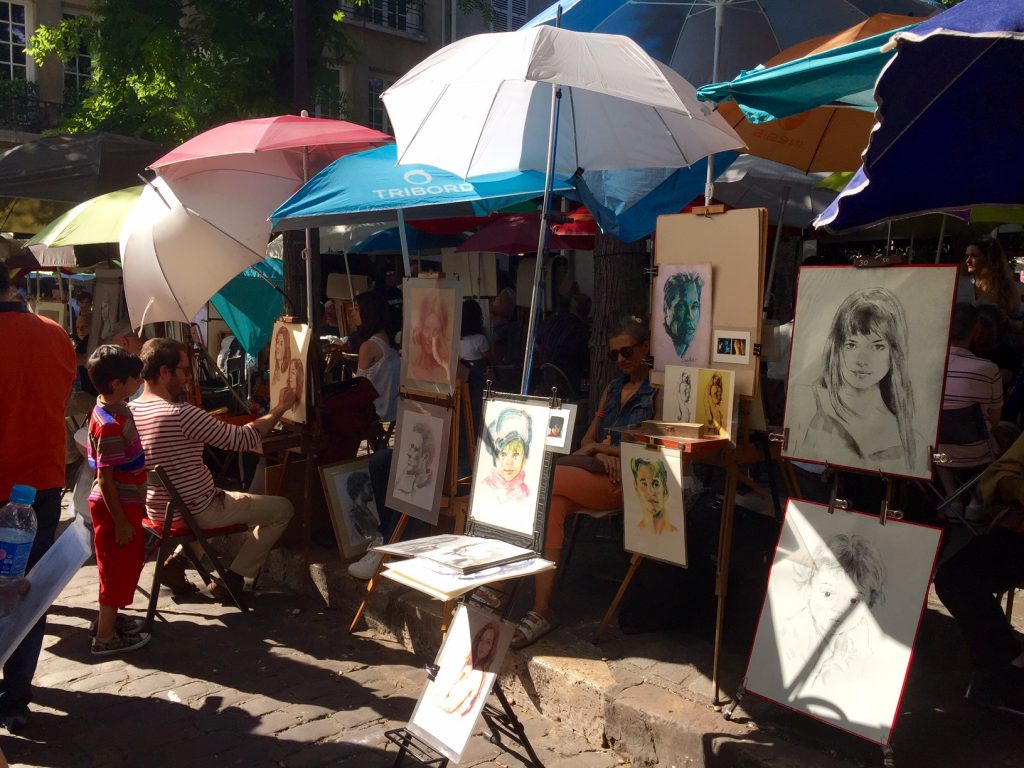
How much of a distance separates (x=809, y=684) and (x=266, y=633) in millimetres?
2803

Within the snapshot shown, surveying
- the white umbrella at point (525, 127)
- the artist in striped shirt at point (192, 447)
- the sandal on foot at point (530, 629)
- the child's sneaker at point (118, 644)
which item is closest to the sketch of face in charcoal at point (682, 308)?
the white umbrella at point (525, 127)

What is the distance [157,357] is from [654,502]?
254cm

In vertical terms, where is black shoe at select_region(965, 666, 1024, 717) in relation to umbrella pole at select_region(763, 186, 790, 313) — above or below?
below

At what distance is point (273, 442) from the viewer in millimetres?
5113

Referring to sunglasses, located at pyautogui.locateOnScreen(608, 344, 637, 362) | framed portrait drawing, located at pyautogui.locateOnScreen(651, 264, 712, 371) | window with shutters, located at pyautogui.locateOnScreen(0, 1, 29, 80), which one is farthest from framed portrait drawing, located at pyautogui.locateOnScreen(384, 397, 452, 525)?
window with shutters, located at pyautogui.locateOnScreen(0, 1, 29, 80)

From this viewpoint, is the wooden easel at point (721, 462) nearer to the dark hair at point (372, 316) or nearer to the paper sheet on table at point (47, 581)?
the paper sheet on table at point (47, 581)

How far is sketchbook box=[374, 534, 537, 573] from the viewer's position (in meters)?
3.12

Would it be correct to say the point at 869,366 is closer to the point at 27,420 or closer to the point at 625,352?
the point at 625,352

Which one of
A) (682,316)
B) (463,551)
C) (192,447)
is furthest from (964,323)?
(192,447)

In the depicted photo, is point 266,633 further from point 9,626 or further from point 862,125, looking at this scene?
point 862,125

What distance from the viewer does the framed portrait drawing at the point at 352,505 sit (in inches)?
205

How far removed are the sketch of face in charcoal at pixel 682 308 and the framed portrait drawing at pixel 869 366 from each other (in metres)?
0.56

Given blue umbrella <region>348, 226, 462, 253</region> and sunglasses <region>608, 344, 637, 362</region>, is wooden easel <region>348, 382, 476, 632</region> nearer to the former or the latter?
sunglasses <region>608, 344, 637, 362</region>

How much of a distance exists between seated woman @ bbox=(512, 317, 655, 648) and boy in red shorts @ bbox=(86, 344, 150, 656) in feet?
6.05
